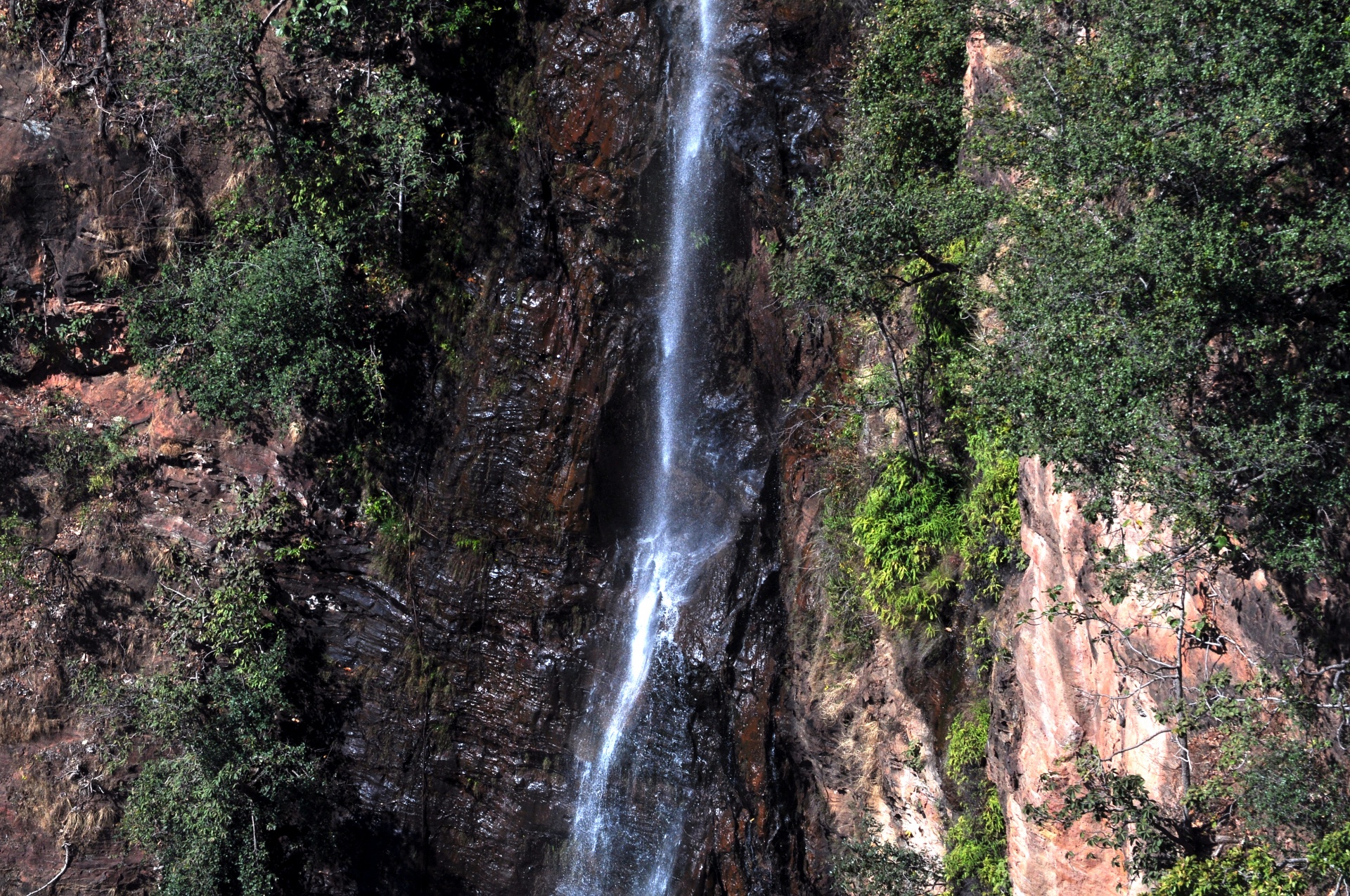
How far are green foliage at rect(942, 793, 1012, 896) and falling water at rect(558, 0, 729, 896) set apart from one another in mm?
3718

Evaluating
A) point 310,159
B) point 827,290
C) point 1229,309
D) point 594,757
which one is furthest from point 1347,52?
point 310,159

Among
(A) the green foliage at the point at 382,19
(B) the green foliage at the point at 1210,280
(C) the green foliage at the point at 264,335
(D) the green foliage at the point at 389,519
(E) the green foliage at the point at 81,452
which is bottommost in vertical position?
(B) the green foliage at the point at 1210,280

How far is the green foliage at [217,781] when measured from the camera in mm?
13922

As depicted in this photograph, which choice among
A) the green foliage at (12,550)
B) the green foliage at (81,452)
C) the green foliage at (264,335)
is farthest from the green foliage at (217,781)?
the green foliage at (264,335)

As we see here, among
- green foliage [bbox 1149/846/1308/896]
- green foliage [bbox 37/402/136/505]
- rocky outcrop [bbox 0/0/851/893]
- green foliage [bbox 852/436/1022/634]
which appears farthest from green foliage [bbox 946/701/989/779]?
green foliage [bbox 37/402/136/505]

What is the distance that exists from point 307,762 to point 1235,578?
12607 mm

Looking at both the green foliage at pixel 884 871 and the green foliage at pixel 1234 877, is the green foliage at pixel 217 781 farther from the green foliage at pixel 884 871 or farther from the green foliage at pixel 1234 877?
the green foliage at pixel 1234 877

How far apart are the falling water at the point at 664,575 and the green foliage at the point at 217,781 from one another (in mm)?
4413

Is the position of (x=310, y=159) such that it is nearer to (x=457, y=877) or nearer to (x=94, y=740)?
(x=94, y=740)

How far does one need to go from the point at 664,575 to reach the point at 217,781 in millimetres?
6976

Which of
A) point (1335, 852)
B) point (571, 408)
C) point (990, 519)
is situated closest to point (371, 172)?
point (571, 408)

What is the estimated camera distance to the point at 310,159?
14.6m

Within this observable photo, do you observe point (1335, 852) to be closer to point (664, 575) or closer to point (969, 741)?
point (969, 741)

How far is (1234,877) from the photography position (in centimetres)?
765
